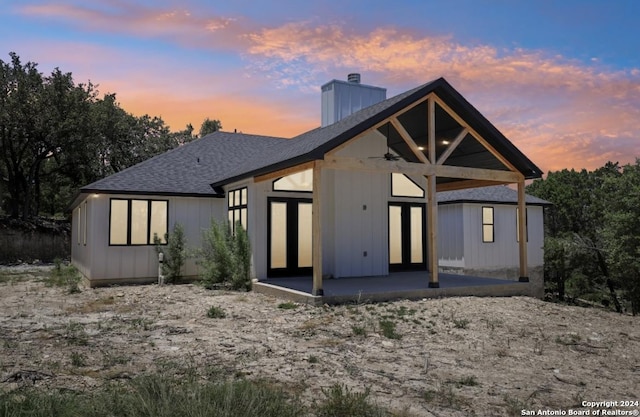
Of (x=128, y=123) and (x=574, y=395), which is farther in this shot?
(x=128, y=123)

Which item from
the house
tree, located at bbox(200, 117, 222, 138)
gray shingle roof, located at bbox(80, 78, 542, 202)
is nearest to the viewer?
gray shingle roof, located at bbox(80, 78, 542, 202)

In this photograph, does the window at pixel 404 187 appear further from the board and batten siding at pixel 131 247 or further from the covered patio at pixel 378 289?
the board and batten siding at pixel 131 247

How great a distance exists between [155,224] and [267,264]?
3.80 meters

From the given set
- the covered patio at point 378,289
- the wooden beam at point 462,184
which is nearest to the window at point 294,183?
the covered patio at point 378,289

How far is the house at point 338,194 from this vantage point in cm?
1128

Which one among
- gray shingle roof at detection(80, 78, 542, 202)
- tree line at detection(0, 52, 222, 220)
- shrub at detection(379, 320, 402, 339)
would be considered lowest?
shrub at detection(379, 320, 402, 339)

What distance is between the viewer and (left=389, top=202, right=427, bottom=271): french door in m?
14.6

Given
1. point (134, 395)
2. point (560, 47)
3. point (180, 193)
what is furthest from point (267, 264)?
point (560, 47)

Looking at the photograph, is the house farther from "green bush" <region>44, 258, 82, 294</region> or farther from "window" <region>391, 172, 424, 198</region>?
"green bush" <region>44, 258, 82, 294</region>

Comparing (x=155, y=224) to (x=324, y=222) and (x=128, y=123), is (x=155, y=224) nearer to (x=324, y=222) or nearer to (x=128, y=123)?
(x=324, y=222)

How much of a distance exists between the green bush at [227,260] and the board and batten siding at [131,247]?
1.58 metres

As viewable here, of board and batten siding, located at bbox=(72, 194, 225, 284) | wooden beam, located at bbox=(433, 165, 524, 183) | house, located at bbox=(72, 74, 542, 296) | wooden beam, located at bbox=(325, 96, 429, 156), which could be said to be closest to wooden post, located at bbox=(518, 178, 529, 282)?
house, located at bbox=(72, 74, 542, 296)

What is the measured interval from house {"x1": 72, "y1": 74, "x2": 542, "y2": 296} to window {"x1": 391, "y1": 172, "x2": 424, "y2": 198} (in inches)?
1.4

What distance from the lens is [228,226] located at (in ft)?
45.1
